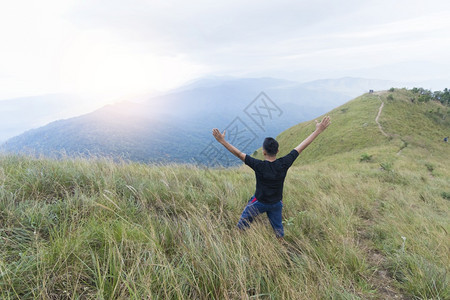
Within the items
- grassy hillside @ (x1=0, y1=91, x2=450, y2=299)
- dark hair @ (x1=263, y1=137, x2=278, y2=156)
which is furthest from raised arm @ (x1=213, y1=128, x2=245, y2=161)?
grassy hillside @ (x1=0, y1=91, x2=450, y2=299)

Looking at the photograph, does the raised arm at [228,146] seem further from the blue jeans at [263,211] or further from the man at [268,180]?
the blue jeans at [263,211]

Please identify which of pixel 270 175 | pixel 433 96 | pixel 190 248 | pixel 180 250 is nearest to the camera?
pixel 190 248

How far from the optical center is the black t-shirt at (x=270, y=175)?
9.52 feet

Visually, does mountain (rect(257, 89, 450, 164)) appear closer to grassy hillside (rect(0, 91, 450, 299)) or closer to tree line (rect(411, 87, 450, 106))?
tree line (rect(411, 87, 450, 106))

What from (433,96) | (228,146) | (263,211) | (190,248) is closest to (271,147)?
(228,146)

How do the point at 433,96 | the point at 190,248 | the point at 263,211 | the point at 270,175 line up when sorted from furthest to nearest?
the point at 433,96 → the point at 263,211 → the point at 270,175 → the point at 190,248

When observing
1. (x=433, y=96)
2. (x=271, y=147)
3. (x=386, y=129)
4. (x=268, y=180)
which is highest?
(x=271, y=147)

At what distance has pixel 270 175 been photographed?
2.88 meters

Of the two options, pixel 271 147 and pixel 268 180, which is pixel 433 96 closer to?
pixel 271 147

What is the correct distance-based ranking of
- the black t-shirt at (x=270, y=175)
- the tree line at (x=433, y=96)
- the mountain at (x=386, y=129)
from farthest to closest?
the tree line at (x=433, y=96) → the mountain at (x=386, y=129) → the black t-shirt at (x=270, y=175)

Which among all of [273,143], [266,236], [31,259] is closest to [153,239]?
[31,259]

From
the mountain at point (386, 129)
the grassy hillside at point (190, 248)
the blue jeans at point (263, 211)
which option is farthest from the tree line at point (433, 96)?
the blue jeans at point (263, 211)

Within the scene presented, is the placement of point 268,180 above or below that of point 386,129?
above

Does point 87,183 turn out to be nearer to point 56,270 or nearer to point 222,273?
point 56,270
